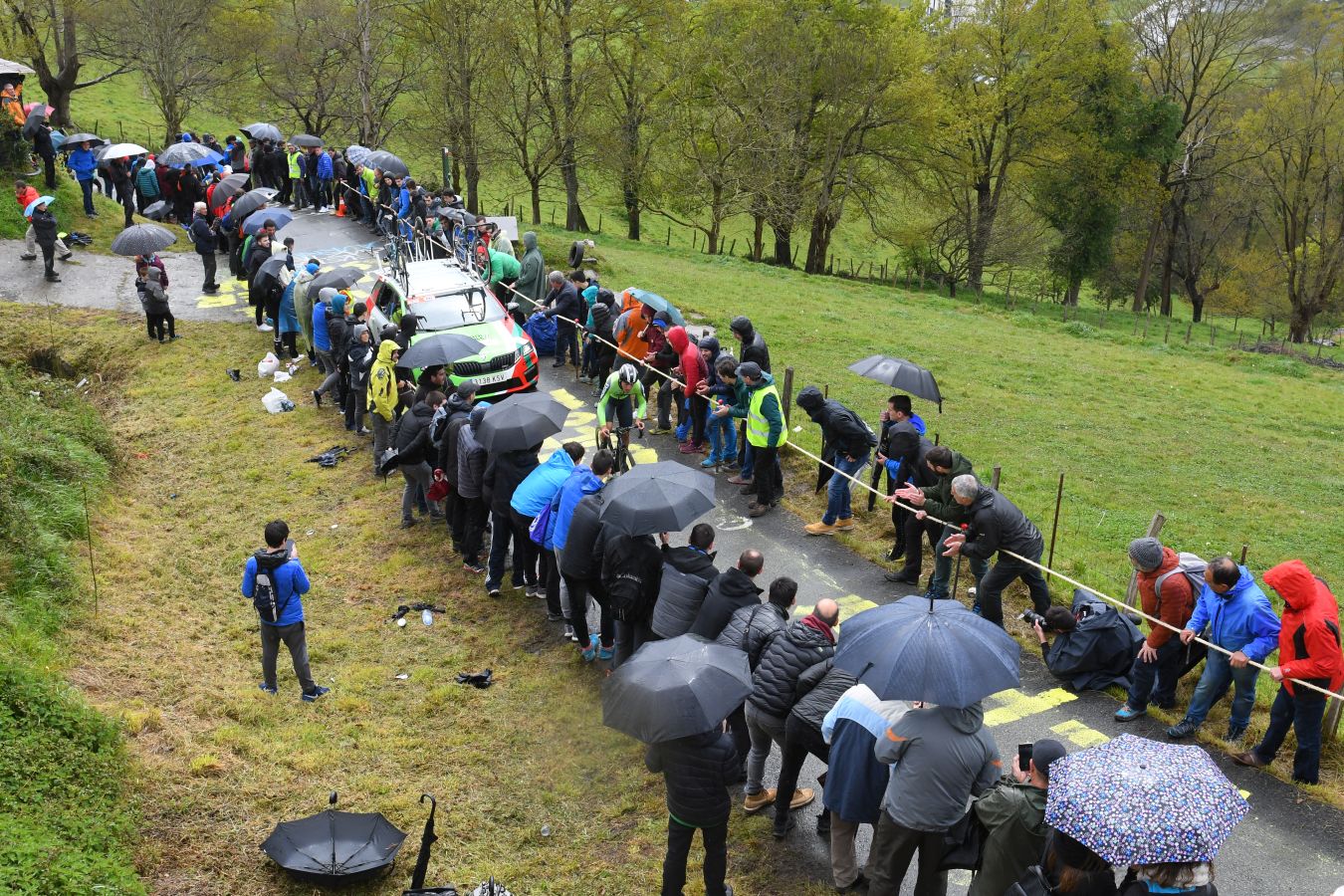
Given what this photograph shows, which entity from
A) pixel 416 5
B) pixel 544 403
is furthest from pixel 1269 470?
pixel 416 5

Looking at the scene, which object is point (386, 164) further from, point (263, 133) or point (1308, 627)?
point (1308, 627)

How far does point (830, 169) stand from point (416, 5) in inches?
619

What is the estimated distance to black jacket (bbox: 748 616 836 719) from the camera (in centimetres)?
732

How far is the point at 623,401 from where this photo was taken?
14.0 m

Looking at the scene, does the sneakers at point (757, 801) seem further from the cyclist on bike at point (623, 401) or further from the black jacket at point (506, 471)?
the cyclist on bike at point (623, 401)

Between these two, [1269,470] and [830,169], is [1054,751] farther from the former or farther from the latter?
[830,169]

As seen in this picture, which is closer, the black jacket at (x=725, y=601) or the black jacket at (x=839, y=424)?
the black jacket at (x=725, y=601)

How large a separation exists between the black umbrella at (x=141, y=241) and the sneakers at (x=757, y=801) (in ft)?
52.0

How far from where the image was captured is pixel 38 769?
748 centimetres

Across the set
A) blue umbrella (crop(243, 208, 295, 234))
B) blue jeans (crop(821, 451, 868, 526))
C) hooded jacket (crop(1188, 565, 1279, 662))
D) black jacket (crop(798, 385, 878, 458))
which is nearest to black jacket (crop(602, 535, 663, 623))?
black jacket (crop(798, 385, 878, 458))

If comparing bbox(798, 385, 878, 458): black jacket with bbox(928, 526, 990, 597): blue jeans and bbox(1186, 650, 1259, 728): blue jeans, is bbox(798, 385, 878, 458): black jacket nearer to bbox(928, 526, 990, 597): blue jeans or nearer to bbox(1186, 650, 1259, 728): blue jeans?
bbox(928, 526, 990, 597): blue jeans

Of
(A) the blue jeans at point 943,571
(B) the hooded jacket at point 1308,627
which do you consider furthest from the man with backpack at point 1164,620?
(A) the blue jeans at point 943,571

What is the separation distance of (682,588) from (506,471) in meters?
3.18

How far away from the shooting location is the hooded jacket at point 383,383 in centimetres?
1373
